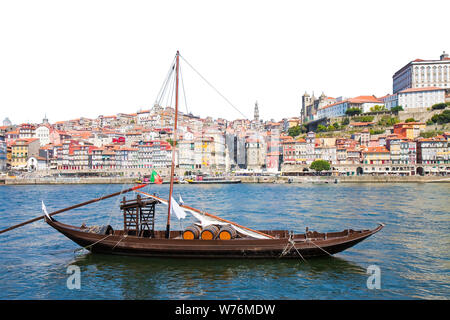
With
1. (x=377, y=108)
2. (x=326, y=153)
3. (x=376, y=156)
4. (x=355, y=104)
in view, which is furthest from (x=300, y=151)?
(x=377, y=108)

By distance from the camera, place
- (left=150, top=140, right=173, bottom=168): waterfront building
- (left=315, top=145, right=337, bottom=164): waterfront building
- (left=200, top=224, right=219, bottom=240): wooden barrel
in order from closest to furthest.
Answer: (left=200, top=224, right=219, bottom=240): wooden barrel → (left=315, top=145, right=337, bottom=164): waterfront building → (left=150, top=140, right=173, bottom=168): waterfront building

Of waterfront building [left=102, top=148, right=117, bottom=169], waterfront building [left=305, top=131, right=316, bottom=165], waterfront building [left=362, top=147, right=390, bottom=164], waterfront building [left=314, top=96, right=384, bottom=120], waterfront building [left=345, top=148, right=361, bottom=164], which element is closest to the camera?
waterfront building [left=362, top=147, right=390, bottom=164]

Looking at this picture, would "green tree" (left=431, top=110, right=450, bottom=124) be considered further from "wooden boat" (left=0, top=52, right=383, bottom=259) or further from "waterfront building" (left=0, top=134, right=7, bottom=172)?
"waterfront building" (left=0, top=134, right=7, bottom=172)

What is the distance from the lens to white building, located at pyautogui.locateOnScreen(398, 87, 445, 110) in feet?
292

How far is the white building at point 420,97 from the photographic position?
88.9 meters

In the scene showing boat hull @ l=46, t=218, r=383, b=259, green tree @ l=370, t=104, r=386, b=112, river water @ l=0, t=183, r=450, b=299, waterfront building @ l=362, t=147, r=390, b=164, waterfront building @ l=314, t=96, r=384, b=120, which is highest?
waterfront building @ l=314, t=96, r=384, b=120

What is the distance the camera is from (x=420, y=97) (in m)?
90.2

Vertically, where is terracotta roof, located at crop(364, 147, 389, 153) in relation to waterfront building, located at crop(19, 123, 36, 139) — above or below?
below

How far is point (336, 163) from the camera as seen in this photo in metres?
83.6

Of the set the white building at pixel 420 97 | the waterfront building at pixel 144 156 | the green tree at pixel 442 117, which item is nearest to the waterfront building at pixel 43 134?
the waterfront building at pixel 144 156

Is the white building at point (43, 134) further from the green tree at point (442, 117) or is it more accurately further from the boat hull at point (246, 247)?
the boat hull at point (246, 247)

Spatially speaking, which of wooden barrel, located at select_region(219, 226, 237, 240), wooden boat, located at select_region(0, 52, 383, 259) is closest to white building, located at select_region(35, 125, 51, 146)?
wooden boat, located at select_region(0, 52, 383, 259)

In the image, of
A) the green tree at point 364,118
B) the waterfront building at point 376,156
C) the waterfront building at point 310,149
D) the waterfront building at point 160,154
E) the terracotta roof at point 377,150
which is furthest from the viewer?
the green tree at point 364,118

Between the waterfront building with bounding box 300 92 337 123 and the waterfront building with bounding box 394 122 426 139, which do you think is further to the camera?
the waterfront building with bounding box 300 92 337 123
